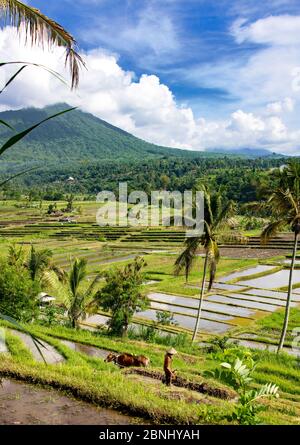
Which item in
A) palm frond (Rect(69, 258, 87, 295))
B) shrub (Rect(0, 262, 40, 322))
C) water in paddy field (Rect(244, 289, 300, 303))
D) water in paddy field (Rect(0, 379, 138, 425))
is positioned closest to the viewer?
water in paddy field (Rect(0, 379, 138, 425))

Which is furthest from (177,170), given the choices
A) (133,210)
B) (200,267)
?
A: (200,267)

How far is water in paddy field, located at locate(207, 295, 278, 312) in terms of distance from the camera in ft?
87.9

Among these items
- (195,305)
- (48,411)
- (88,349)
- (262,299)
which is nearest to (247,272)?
(262,299)

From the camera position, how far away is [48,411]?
6.22 metres

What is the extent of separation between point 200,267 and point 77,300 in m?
23.6

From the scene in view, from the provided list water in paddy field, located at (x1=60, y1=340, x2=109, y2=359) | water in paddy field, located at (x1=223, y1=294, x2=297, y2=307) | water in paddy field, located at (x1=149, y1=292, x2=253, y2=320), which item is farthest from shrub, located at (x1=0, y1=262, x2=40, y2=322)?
water in paddy field, located at (x1=223, y1=294, x2=297, y2=307)

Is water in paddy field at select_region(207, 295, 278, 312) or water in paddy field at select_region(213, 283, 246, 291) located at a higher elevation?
water in paddy field at select_region(213, 283, 246, 291)

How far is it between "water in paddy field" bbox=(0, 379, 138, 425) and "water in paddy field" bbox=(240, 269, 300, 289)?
28.0 m

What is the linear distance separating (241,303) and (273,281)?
8.26 metres

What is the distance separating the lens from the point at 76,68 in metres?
4.29

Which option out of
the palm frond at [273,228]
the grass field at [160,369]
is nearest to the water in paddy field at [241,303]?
the grass field at [160,369]

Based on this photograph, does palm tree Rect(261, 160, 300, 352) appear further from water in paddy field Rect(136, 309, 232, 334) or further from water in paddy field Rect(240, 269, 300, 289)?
water in paddy field Rect(240, 269, 300, 289)

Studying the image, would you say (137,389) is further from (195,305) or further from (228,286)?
(228,286)

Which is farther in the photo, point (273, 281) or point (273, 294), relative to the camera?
point (273, 281)
